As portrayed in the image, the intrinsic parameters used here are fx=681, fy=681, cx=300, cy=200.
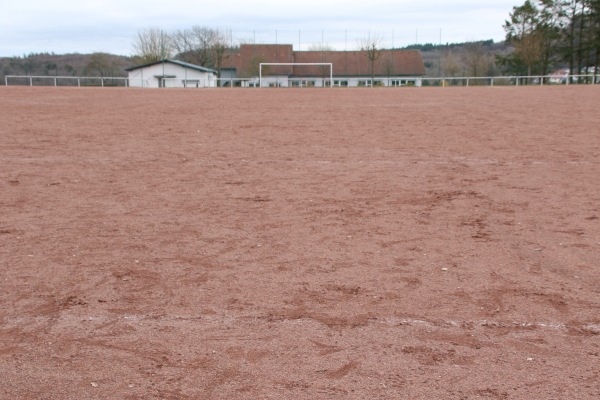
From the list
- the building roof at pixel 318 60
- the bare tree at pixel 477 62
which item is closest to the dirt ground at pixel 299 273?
the bare tree at pixel 477 62

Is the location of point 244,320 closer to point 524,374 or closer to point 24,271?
point 524,374

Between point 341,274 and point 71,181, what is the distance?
6173 mm

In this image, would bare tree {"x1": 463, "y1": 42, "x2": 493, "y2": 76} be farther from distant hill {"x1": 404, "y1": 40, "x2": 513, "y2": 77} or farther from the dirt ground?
the dirt ground

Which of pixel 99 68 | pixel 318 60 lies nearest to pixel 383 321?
pixel 99 68

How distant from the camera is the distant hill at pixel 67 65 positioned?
2653 inches

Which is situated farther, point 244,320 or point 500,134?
point 500,134

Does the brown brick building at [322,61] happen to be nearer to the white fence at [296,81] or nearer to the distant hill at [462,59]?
the white fence at [296,81]

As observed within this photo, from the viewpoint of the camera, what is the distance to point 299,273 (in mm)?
6195

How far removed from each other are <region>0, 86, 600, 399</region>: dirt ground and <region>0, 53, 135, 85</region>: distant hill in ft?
186

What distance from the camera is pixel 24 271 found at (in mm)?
6207

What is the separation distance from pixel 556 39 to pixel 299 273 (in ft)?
221

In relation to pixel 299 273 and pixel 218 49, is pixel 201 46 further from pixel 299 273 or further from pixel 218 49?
pixel 299 273

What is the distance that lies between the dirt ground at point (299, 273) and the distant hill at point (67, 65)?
56.8m

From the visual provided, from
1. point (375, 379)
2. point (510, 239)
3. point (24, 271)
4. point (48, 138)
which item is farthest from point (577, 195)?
point (48, 138)
